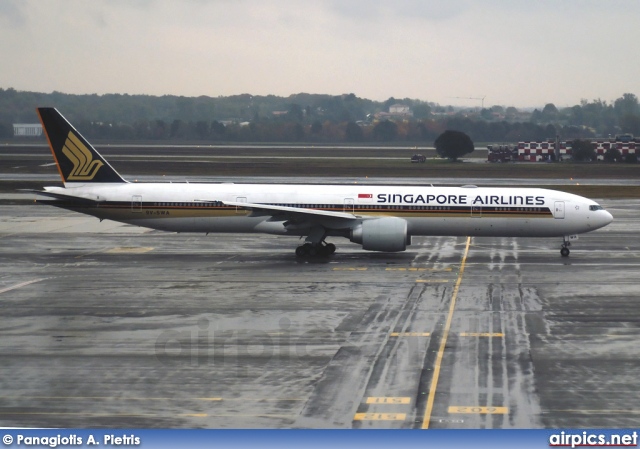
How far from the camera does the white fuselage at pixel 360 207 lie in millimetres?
41156

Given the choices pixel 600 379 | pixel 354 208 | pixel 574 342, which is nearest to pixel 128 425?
pixel 600 379

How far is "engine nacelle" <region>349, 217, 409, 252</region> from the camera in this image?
39.5 m

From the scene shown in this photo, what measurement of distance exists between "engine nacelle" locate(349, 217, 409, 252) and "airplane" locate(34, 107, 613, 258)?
0.70 ft

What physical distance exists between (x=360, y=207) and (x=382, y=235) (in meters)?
2.39

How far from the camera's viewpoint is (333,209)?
136ft

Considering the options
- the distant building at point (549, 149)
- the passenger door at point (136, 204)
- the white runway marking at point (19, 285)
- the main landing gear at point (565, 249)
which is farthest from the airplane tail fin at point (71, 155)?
the distant building at point (549, 149)

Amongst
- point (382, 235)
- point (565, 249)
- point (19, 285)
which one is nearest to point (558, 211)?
point (565, 249)

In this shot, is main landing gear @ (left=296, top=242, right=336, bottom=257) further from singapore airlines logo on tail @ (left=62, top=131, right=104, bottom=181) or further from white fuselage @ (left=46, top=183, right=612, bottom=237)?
singapore airlines logo on tail @ (left=62, top=131, right=104, bottom=181)

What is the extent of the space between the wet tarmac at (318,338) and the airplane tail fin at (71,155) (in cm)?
388

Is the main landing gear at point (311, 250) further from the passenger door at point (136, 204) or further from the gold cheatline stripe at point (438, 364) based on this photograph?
the passenger door at point (136, 204)

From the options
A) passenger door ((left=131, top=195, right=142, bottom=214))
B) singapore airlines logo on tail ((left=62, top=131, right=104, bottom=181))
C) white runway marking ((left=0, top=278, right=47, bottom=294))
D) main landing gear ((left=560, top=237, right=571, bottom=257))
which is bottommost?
white runway marking ((left=0, top=278, right=47, bottom=294))

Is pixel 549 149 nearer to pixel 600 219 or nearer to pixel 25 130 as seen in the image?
pixel 600 219

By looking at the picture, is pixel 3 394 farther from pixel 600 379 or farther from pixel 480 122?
pixel 480 122

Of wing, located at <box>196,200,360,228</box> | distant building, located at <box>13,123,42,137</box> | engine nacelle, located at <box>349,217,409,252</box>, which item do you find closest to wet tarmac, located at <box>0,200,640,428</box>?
engine nacelle, located at <box>349,217,409,252</box>
